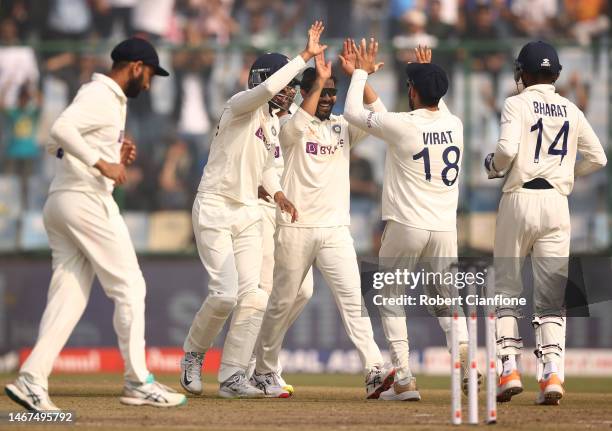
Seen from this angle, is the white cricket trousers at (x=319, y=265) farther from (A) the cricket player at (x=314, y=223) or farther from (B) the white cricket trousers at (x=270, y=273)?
(B) the white cricket trousers at (x=270, y=273)

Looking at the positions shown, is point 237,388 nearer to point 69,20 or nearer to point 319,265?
point 319,265

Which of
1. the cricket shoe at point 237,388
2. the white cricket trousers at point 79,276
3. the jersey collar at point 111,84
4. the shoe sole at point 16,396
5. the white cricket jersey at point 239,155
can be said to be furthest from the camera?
the cricket shoe at point 237,388

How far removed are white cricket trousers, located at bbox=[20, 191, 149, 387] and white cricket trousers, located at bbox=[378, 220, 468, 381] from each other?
209cm

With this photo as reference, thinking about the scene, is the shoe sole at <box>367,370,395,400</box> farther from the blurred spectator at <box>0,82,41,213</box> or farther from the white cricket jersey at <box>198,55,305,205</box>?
the blurred spectator at <box>0,82,41,213</box>

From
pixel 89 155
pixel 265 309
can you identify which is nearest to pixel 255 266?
pixel 265 309

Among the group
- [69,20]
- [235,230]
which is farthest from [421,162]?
[69,20]

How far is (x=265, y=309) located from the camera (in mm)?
9805

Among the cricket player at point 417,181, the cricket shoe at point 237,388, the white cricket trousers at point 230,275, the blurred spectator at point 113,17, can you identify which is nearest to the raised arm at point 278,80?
the cricket player at point 417,181

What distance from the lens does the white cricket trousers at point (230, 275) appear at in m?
9.37

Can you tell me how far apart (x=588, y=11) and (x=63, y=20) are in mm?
6680

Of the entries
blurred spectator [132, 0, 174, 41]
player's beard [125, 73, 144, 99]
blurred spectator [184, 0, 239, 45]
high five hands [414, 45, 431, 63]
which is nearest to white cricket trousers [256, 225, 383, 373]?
high five hands [414, 45, 431, 63]

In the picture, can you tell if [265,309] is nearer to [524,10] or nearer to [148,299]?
[148,299]

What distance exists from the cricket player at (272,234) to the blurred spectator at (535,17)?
23.3ft

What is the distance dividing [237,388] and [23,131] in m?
7.91
